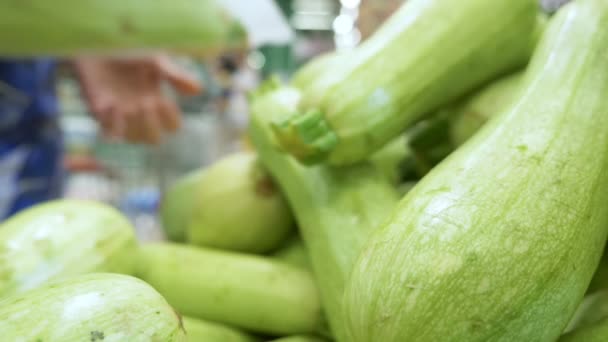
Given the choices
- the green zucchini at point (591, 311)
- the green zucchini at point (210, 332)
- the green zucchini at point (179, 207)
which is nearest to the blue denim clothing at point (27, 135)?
the green zucchini at point (179, 207)

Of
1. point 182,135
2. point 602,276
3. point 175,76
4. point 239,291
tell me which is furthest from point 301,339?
point 182,135

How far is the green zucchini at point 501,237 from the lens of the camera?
354 mm

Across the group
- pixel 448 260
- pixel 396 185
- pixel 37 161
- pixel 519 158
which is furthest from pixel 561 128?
pixel 37 161

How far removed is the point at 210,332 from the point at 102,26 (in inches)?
22.7

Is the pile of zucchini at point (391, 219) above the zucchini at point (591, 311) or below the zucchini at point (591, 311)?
above

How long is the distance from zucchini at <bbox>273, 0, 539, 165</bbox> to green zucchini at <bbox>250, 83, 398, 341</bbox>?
0.03 meters

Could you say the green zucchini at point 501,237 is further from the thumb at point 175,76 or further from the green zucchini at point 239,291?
the thumb at point 175,76

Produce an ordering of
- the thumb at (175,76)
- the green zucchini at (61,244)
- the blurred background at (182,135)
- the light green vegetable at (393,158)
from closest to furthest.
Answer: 1. the green zucchini at (61,244)
2. the light green vegetable at (393,158)
3. the blurred background at (182,135)
4. the thumb at (175,76)

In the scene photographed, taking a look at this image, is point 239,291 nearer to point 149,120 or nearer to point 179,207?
point 179,207

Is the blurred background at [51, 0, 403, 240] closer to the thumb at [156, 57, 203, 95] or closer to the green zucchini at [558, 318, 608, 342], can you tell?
the thumb at [156, 57, 203, 95]

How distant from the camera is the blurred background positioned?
138 centimetres

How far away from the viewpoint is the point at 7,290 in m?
0.46

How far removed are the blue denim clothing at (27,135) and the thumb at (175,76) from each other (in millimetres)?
284

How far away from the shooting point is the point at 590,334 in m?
0.44
